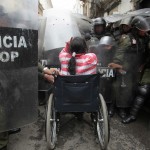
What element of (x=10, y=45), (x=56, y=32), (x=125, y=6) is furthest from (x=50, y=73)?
(x=125, y=6)

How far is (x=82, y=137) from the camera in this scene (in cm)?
381

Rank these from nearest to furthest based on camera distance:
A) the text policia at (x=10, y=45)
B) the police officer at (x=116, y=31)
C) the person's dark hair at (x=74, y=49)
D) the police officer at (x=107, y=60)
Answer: the text policia at (x=10, y=45) < the person's dark hair at (x=74, y=49) < the police officer at (x=107, y=60) < the police officer at (x=116, y=31)

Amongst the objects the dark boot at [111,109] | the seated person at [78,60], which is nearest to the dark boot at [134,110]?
the dark boot at [111,109]

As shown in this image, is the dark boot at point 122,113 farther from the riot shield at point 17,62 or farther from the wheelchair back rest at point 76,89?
the riot shield at point 17,62

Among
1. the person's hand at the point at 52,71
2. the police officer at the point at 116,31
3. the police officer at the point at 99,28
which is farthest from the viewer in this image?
the police officer at the point at 116,31

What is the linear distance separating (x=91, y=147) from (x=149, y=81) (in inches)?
59.2

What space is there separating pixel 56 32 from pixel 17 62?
249cm

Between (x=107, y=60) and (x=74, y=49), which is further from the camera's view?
(x=107, y=60)

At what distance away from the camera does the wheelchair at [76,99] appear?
3.15 metres

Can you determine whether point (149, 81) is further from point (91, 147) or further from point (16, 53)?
point (16, 53)

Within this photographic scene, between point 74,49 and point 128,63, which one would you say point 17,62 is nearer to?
point 74,49

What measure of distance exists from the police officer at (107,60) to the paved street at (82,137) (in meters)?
0.46

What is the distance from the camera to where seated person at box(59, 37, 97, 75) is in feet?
11.2

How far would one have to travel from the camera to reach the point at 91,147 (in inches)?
138
